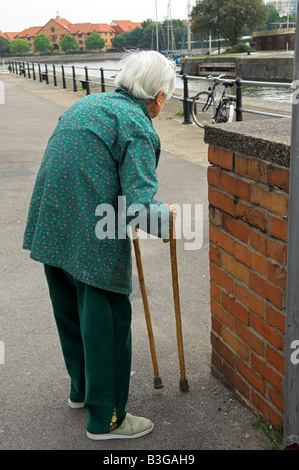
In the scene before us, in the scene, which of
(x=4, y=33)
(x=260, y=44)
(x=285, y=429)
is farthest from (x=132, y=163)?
(x=4, y=33)

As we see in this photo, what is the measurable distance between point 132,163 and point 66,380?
144 cm

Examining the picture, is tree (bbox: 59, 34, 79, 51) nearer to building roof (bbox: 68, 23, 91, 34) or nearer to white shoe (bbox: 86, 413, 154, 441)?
building roof (bbox: 68, 23, 91, 34)

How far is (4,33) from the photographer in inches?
6471

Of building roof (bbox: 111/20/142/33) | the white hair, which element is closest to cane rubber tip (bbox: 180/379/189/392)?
the white hair

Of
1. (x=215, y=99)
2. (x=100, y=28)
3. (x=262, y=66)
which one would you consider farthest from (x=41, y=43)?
(x=215, y=99)

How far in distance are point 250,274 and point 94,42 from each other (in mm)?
161117

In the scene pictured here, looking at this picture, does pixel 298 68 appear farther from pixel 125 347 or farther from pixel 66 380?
pixel 66 380

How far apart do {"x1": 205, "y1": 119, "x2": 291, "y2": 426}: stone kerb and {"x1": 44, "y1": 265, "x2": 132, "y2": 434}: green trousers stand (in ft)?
1.67

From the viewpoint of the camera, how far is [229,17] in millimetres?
79688

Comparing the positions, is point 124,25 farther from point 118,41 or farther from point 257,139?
point 257,139

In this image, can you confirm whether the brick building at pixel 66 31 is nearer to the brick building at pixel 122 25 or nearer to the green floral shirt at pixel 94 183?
the brick building at pixel 122 25

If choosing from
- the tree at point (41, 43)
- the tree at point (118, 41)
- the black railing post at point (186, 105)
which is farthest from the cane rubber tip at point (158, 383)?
the tree at point (41, 43)

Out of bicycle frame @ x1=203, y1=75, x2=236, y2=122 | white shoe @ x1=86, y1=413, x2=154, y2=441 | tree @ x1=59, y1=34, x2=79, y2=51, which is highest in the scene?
tree @ x1=59, y1=34, x2=79, y2=51

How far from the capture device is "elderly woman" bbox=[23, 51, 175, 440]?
202 centimetres
